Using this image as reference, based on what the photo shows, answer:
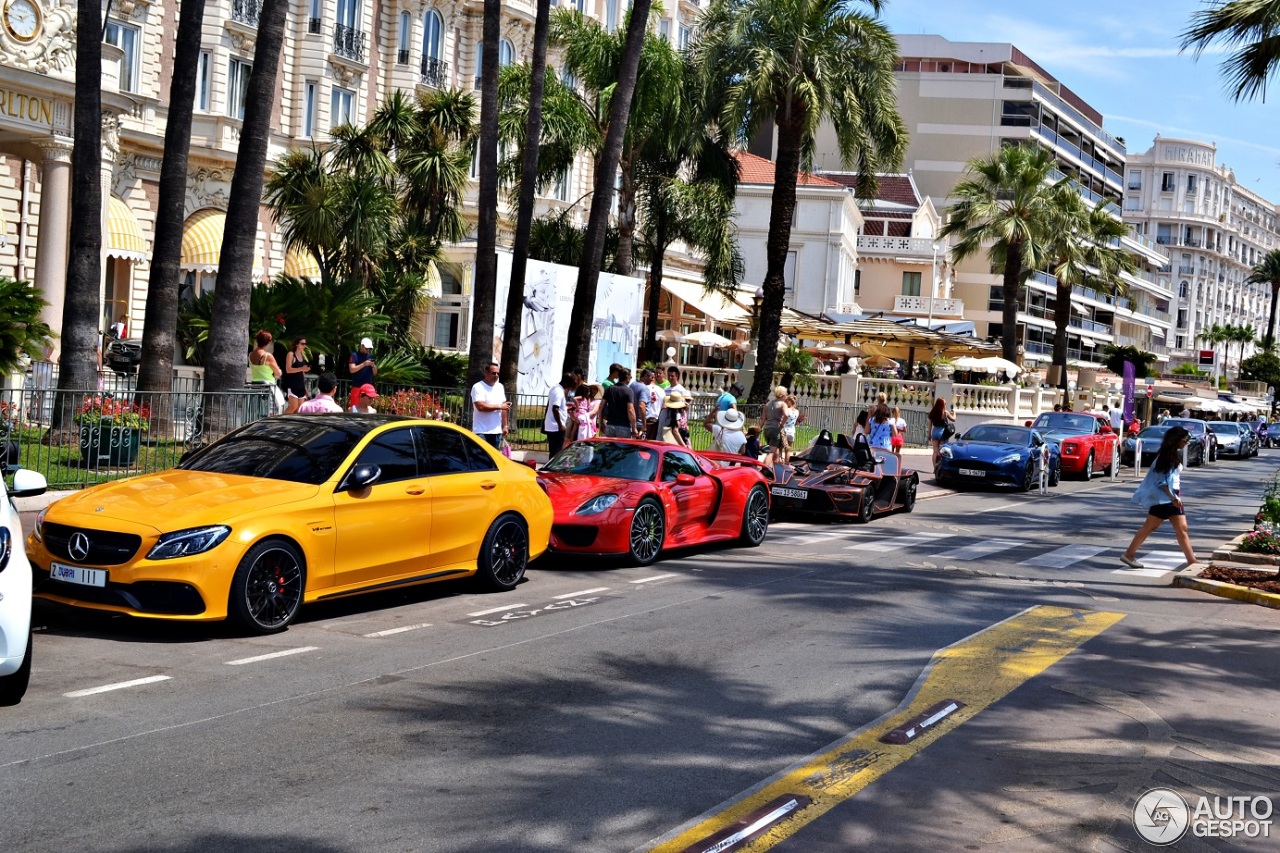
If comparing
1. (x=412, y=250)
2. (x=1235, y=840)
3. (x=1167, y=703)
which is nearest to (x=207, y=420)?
(x=1167, y=703)

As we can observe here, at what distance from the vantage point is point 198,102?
3828 centimetres

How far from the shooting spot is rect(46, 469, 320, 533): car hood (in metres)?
9.50

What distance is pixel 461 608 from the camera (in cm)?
1160

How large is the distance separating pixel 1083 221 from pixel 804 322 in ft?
60.0

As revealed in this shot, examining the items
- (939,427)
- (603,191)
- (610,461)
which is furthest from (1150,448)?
(610,461)

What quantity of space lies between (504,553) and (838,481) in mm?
8915

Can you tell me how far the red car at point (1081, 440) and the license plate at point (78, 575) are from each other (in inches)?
1039

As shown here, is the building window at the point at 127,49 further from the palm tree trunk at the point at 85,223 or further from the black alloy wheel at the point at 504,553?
the black alloy wheel at the point at 504,553

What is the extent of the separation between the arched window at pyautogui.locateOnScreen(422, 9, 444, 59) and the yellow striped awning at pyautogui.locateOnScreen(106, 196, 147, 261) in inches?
585

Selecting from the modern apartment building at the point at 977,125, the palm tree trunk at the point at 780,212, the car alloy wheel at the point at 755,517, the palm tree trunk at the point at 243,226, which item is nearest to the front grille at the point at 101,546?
the palm tree trunk at the point at 243,226

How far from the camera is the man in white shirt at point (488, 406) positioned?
750 inches

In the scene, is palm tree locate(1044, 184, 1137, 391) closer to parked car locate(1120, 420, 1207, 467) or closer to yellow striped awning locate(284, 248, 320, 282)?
parked car locate(1120, 420, 1207, 467)

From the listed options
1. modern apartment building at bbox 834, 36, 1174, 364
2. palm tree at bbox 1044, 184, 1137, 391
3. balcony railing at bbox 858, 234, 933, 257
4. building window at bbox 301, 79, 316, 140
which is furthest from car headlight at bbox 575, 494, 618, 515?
modern apartment building at bbox 834, 36, 1174, 364

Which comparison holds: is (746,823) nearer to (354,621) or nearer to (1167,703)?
(1167,703)
